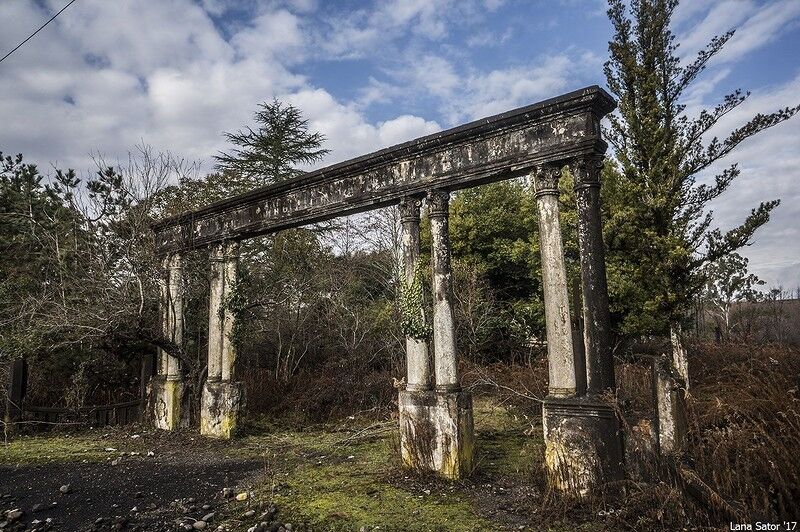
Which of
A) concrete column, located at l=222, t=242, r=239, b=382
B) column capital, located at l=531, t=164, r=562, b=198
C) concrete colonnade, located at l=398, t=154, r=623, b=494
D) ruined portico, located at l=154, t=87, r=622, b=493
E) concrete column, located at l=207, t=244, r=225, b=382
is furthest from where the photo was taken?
concrete column, located at l=207, t=244, r=225, b=382

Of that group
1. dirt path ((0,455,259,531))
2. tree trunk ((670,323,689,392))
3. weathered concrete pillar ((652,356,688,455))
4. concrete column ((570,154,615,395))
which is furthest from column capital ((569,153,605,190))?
tree trunk ((670,323,689,392))

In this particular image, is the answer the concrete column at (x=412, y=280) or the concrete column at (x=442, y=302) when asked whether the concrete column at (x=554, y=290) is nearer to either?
the concrete column at (x=442, y=302)

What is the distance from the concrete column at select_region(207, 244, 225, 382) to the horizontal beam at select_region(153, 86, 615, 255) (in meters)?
0.41

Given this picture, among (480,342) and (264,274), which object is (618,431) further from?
(264,274)

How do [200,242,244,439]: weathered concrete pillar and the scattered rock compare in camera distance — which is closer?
the scattered rock

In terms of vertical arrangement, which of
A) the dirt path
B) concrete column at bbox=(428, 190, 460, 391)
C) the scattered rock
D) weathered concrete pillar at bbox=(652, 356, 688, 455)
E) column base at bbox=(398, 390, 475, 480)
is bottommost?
the dirt path

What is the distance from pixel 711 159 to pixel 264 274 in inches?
509

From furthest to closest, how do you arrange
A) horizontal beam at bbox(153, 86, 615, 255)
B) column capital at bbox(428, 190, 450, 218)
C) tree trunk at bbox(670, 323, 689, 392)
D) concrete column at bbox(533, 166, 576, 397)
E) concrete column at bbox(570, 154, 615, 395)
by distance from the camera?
tree trunk at bbox(670, 323, 689, 392) < column capital at bbox(428, 190, 450, 218) < horizontal beam at bbox(153, 86, 615, 255) < concrete column at bbox(533, 166, 576, 397) < concrete column at bbox(570, 154, 615, 395)

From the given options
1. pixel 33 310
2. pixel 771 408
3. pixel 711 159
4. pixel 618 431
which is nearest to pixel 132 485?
pixel 33 310

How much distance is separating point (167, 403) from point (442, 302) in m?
6.98

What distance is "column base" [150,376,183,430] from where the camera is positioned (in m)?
10.1

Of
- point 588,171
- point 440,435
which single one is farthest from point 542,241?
point 440,435

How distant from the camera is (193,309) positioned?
1157cm

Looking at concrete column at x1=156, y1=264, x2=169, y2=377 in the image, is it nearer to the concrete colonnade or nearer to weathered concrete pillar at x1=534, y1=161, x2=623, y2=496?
the concrete colonnade
